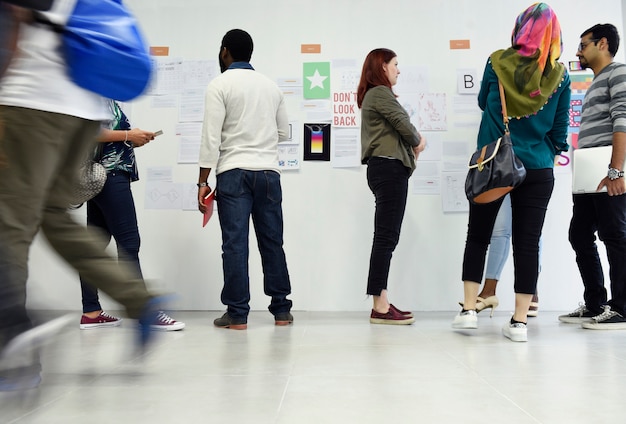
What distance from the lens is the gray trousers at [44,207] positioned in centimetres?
110

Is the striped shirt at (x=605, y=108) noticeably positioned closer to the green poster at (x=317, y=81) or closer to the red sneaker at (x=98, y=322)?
the green poster at (x=317, y=81)

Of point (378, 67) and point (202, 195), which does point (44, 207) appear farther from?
point (378, 67)

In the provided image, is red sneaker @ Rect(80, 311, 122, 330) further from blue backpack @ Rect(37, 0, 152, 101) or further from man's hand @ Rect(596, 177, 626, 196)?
man's hand @ Rect(596, 177, 626, 196)

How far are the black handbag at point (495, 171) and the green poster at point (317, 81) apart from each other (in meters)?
1.35

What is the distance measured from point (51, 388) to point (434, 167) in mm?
2470

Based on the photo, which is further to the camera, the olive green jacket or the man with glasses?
the olive green jacket

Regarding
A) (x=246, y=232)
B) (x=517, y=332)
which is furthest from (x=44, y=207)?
(x=517, y=332)

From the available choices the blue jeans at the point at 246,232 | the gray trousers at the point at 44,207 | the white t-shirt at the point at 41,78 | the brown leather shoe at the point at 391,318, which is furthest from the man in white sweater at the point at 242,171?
the white t-shirt at the point at 41,78

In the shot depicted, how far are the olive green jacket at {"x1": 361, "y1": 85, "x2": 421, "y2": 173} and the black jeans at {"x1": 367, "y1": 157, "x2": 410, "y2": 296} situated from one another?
47mm

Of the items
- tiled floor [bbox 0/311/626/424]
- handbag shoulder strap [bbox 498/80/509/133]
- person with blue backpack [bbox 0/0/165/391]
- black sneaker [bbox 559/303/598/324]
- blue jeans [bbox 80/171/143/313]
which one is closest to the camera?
person with blue backpack [bbox 0/0/165/391]

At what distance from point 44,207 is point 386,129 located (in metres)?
1.78

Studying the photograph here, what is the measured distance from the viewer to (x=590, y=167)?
2.56 m

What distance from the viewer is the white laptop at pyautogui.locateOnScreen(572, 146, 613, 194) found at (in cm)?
253

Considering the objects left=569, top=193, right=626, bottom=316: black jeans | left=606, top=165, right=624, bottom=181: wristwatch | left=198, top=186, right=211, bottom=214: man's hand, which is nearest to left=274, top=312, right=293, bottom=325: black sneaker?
left=198, top=186, right=211, bottom=214: man's hand
